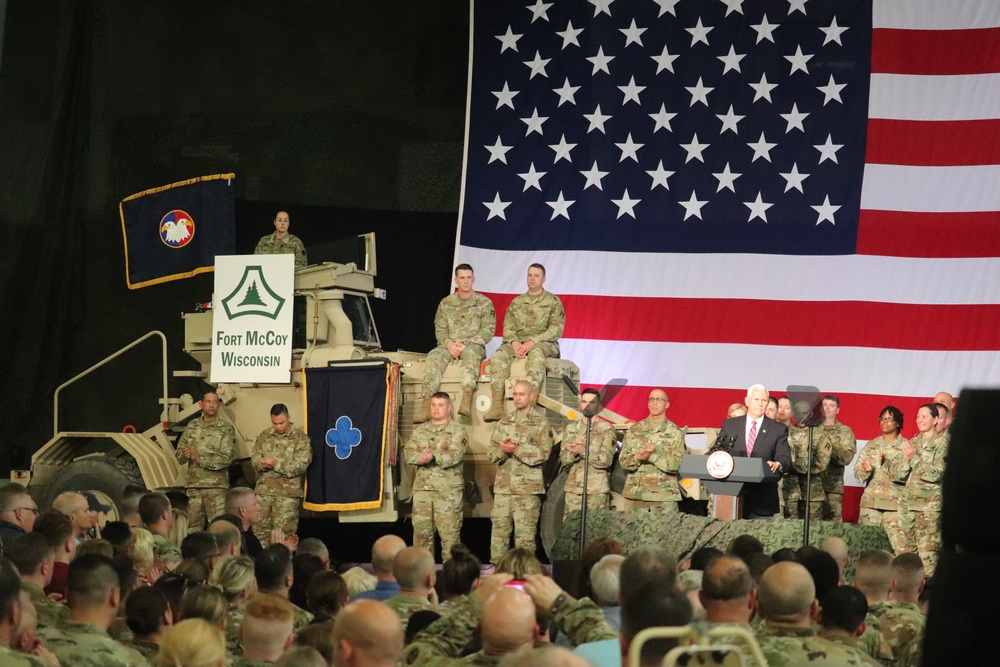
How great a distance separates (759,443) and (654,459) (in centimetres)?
109

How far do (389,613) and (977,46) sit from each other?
40.1 feet

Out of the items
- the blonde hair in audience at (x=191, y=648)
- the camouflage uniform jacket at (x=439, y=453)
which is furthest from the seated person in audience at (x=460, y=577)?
the camouflage uniform jacket at (x=439, y=453)

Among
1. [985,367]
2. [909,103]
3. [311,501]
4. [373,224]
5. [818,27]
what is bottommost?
[311,501]

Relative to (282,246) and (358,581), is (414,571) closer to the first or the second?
(358,581)

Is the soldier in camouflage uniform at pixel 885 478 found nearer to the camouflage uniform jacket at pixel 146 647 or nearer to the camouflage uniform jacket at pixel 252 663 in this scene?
the camouflage uniform jacket at pixel 146 647

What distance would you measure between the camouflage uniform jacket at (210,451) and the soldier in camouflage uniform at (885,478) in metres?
5.74

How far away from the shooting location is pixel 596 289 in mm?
14180

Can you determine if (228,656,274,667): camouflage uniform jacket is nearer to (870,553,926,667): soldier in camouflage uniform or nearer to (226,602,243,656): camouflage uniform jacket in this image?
(226,602,243,656): camouflage uniform jacket

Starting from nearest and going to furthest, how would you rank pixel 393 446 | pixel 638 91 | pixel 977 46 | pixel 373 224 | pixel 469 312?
1. pixel 393 446
2. pixel 469 312
3. pixel 977 46
4. pixel 638 91
5. pixel 373 224

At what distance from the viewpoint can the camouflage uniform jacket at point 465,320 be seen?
12.0 metres

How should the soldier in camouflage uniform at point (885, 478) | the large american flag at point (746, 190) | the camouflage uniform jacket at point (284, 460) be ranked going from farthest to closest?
1. the large american flag at point (746, 190)
2. the camouflage uniform jacket at point (284, 460)
3. the soldier in camouflage uniform at point (885, 478)

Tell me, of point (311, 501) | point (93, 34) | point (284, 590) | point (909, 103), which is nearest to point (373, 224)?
point (93, 34)

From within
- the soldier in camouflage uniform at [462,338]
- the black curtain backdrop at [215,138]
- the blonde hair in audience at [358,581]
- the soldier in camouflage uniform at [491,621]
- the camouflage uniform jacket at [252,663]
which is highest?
the black curtain backdrop at [215,138]

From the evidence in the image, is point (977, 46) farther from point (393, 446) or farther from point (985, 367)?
point (393, 446)
